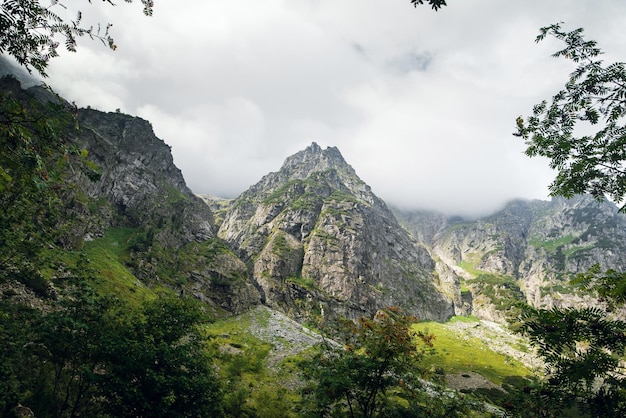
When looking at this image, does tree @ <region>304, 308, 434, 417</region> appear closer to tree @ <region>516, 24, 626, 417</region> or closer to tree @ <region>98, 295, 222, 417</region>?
tree @ <region>98, 295, 222, 417</region>

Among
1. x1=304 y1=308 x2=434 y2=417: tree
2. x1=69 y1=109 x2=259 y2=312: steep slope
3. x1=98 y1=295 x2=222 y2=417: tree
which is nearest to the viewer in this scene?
x1=98 y1=295 x2=222 y2=417: tree

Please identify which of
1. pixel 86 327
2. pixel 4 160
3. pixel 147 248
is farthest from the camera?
pixel 147 248

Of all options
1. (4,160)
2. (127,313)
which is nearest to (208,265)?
(127,313)

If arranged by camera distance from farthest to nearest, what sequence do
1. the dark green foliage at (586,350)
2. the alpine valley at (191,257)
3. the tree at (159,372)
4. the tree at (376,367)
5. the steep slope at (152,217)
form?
the steep slope at (152,217)
the alpine valley at (191,257)
the tree at (376,367)
the tree at (159,372)
the dark green foliage at (586,350)

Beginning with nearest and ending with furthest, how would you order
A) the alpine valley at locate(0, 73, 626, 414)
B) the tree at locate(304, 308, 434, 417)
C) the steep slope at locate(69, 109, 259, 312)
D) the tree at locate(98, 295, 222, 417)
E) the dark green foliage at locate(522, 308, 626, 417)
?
the dark green foliage at locate(522, 308, 626, 417) < the tree at locate(98, 295, 222, 417) < the tree at locate(304, 308, 434, 417) < the alpine valley at locate(0, 73, 626, 414) < the steep slope at locate(69, 109, 259, 312)

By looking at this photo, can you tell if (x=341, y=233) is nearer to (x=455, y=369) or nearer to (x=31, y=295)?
(x=455, y=369)

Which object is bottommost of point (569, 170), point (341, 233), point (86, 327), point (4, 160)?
point (86, 327)

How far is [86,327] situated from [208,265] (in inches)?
4185

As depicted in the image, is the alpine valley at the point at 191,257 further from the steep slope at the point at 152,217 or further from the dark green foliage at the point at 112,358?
the dark green foliage at the point at 112,358

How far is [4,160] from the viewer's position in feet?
16.3

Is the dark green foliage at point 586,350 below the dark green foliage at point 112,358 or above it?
above

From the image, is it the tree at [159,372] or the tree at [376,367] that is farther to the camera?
the tree at [376,367]

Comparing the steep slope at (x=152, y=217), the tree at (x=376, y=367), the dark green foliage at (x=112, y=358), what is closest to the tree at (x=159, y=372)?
the dark green foliage at (x=112, y=358)

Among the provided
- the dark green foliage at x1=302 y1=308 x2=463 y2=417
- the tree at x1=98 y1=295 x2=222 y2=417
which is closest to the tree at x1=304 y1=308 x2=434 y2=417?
the dark green foliage at x1=302 y1=308 x2=463 y2=417
